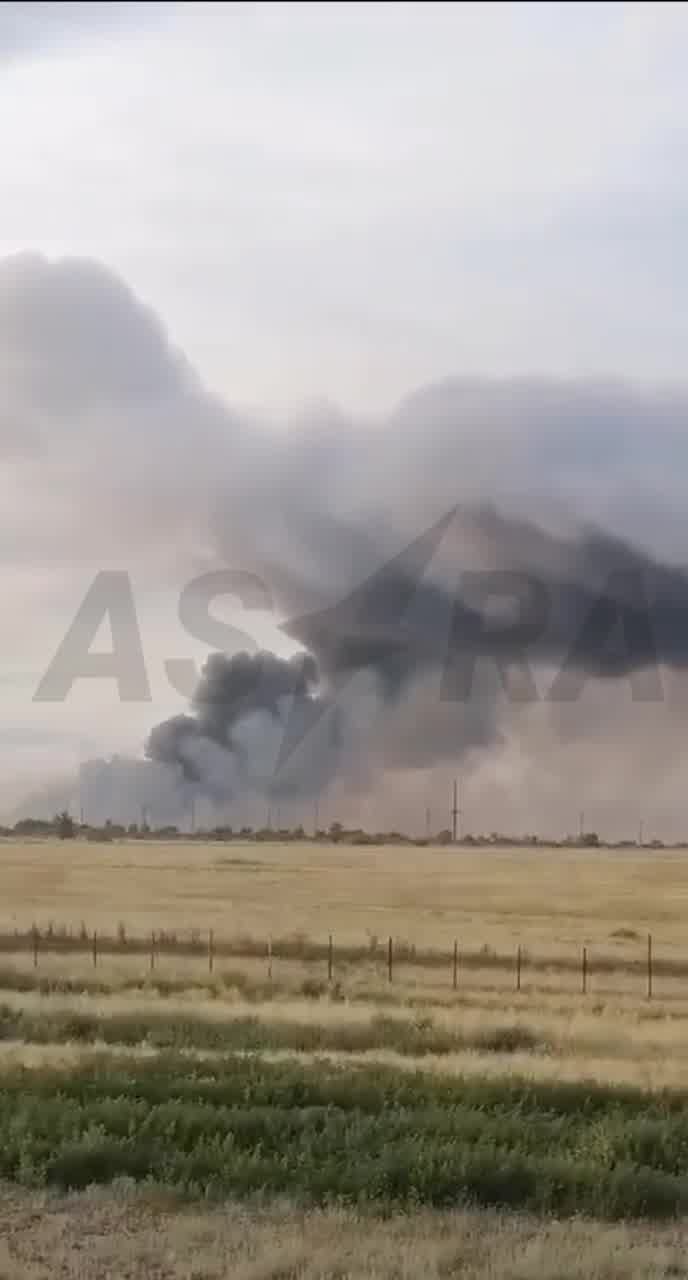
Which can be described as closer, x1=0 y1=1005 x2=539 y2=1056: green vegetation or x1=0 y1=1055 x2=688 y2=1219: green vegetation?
x1=0 y1=1055 x2=688 y2=1219: green vegetation

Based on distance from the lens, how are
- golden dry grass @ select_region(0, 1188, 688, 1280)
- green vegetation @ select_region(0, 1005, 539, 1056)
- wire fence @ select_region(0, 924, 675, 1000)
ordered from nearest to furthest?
golden dry grass @ select_region(0, 1188, 688, 1280) → green vegetation @ select_region(0, 1005, 539, 1056) → wire fence @ select_region(0, 924, 675, 1000)

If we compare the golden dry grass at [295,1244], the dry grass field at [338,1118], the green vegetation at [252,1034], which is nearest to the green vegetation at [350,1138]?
the dry grass field at [338,1118]

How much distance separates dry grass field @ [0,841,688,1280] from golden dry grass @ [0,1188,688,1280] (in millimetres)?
30

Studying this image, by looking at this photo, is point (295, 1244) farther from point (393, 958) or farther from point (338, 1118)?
point (393, 958)

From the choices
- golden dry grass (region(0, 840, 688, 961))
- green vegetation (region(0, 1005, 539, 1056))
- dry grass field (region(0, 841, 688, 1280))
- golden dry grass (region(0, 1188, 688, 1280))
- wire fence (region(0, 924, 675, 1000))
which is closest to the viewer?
golden dry grass (region(0, 1188, 688, 1280))

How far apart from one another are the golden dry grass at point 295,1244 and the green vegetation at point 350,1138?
0.68 meters

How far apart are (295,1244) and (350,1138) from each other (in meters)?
3.84

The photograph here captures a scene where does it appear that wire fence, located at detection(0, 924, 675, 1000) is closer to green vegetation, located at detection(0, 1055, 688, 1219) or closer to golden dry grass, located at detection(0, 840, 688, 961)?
golden dry grass, located at detection(0, 840, 688, 961)

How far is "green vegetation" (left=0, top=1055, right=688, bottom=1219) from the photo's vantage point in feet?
46.9

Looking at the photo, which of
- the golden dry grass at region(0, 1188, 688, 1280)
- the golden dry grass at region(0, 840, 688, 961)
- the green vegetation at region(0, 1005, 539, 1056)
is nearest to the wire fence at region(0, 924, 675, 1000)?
the golden dry grass at region(0, 840, 688, 961)

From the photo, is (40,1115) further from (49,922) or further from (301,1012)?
(49,922)

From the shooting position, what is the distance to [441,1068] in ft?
76.0

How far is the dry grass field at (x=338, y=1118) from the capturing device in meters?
12.2

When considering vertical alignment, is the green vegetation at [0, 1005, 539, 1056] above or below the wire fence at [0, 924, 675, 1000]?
above
